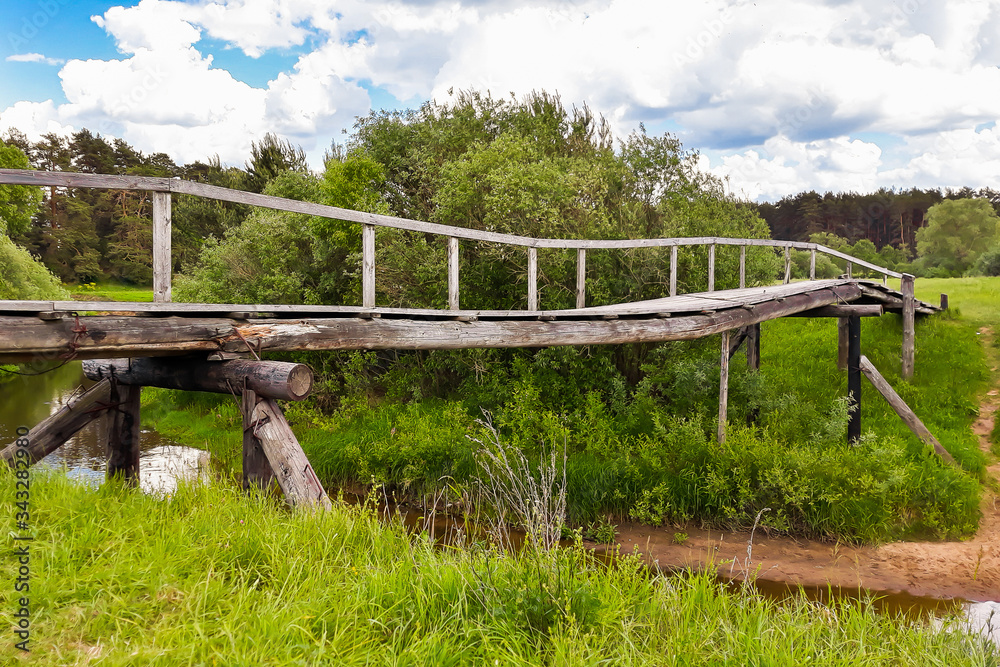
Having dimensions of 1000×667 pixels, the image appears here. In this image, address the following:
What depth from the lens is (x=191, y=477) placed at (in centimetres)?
493

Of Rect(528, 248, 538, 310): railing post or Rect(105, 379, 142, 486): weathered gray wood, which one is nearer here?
Rect(105, 379, 142, 486): weathered gray wood

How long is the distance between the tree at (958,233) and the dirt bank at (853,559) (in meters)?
28.5

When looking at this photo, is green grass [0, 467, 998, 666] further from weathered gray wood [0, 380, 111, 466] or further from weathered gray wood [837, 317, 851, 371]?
weathered gray wood [837, 317, 851, 371]

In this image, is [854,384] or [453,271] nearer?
[453,271]

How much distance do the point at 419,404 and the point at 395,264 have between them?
2739 mm

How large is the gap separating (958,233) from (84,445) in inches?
1495

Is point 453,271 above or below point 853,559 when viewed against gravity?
above

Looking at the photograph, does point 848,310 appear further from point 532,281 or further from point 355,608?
point 355,608

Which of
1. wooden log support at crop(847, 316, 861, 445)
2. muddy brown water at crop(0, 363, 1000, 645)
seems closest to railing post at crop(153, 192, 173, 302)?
muddy brown water at crop(0, 363, 1000, 645)

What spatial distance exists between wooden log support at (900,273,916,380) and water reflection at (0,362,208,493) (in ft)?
41.7

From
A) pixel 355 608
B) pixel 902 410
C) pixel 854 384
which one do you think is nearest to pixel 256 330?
pixel 355 608

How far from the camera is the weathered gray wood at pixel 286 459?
14.3ft

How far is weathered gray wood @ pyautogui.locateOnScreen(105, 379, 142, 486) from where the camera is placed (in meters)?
6.09

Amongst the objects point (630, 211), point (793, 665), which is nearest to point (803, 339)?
point (630, 211)
